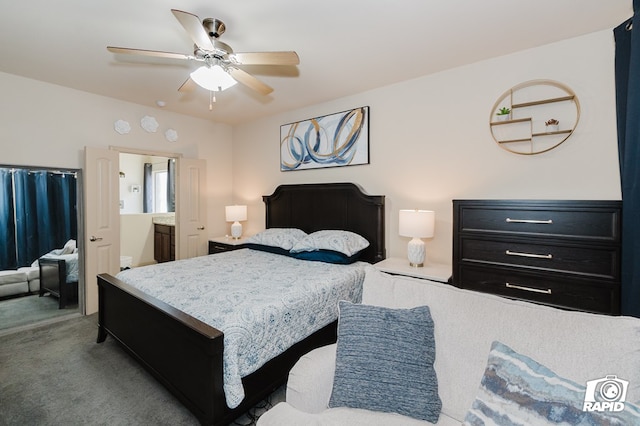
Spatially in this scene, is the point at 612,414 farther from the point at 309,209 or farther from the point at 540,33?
the point at 309,209

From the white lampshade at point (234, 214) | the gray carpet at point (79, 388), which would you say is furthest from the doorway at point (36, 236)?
the white lampshade at point (234, 214)

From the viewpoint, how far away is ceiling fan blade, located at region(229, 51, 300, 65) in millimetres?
1881

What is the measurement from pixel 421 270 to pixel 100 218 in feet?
12.0

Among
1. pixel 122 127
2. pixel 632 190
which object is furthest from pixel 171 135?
pixel 632 190

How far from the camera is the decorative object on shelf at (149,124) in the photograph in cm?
393

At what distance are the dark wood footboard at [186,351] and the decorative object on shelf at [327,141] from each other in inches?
79.8

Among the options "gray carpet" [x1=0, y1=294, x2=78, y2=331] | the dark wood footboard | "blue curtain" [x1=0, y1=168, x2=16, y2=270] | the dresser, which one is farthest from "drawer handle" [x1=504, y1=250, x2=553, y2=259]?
Result: "blue curtain" [x1=0, y1=168, x2=16, y2=270]

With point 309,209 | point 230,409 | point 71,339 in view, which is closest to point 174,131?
point 309,209

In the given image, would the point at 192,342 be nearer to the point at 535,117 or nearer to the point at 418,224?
the point at 418,224

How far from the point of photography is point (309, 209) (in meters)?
3.80

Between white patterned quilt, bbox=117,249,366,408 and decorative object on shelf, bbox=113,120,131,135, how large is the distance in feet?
6.70

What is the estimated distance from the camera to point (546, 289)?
208cm

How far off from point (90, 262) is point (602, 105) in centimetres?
513

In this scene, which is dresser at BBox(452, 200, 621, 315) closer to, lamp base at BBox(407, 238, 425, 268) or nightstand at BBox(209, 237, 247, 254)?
lamp base at BBox(407, 238, 425, 268)
